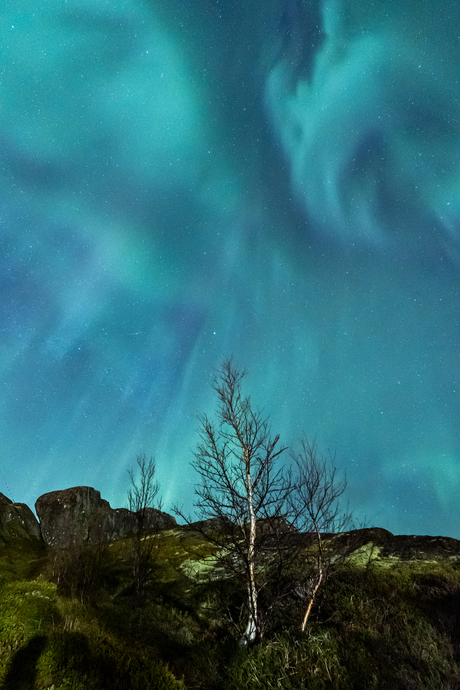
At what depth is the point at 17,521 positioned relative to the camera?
3981cm

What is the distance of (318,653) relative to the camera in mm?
11875

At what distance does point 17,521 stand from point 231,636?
3645cm

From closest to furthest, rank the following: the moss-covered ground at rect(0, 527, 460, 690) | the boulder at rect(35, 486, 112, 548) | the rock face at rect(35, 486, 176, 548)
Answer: the moss-covered ground at rect(0, 527, 460, 690)
the boulder at rect(35, 486, 112, 548)
the rock face at rect(35, 486, 176, 548)

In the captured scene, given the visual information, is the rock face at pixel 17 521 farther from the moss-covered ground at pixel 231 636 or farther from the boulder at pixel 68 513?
the moss-covered ground at pixel 231 636

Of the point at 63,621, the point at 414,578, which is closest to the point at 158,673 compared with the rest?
the point at 63,621

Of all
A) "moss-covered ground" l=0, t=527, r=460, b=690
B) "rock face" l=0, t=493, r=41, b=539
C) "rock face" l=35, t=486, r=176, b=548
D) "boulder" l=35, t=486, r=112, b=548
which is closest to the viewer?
"moss-covered ground" l=0, t=527, r=460, b=690

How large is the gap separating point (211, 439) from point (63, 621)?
748 centimetres

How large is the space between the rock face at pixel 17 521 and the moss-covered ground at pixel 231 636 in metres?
24.7

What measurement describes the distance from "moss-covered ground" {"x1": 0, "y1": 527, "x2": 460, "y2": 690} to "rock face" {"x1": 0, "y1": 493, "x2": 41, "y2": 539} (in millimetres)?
24673

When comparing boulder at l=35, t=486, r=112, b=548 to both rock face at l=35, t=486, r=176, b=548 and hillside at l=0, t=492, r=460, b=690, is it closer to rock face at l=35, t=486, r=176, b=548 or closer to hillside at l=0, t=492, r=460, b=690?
rock face at l=35, t=486, r=176, b=548

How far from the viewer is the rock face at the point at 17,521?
38.1 metres

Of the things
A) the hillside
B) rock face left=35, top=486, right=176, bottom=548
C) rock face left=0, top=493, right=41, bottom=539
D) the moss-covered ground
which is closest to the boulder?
rock face left=35, top=486, right=176, bottom=548

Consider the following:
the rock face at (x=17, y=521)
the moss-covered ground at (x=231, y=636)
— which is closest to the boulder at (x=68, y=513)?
the rock face at (x=17, y=521)

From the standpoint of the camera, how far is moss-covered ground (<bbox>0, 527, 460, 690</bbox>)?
27.2 ft
